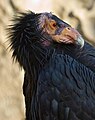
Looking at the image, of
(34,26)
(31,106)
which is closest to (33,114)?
(31,106)

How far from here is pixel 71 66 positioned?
13.1 feet

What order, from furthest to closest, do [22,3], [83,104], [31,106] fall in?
1. [22,3]
2. [31,106]
3. [83,104]

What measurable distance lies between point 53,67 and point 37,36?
308 millimetres

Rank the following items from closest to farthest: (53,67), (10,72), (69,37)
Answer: (53,67), (69,37), (10,72)

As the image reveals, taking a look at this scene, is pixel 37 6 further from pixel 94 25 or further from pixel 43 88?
pixel 43 88

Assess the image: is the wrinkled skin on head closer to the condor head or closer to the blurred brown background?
the condor head

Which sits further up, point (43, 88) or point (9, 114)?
point (43, 88)

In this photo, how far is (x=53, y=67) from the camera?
13.2 feet

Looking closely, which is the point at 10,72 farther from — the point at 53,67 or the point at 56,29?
the point at 53,67

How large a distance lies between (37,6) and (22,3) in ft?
0.53

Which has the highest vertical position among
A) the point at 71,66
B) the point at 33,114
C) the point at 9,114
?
the point at 71,66

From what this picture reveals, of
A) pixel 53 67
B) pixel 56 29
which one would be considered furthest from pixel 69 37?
pixel 53 67

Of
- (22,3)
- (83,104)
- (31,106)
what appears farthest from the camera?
(22,3)

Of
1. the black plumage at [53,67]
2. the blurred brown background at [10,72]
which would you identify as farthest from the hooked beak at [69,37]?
the blurred brown background at [10,72]
